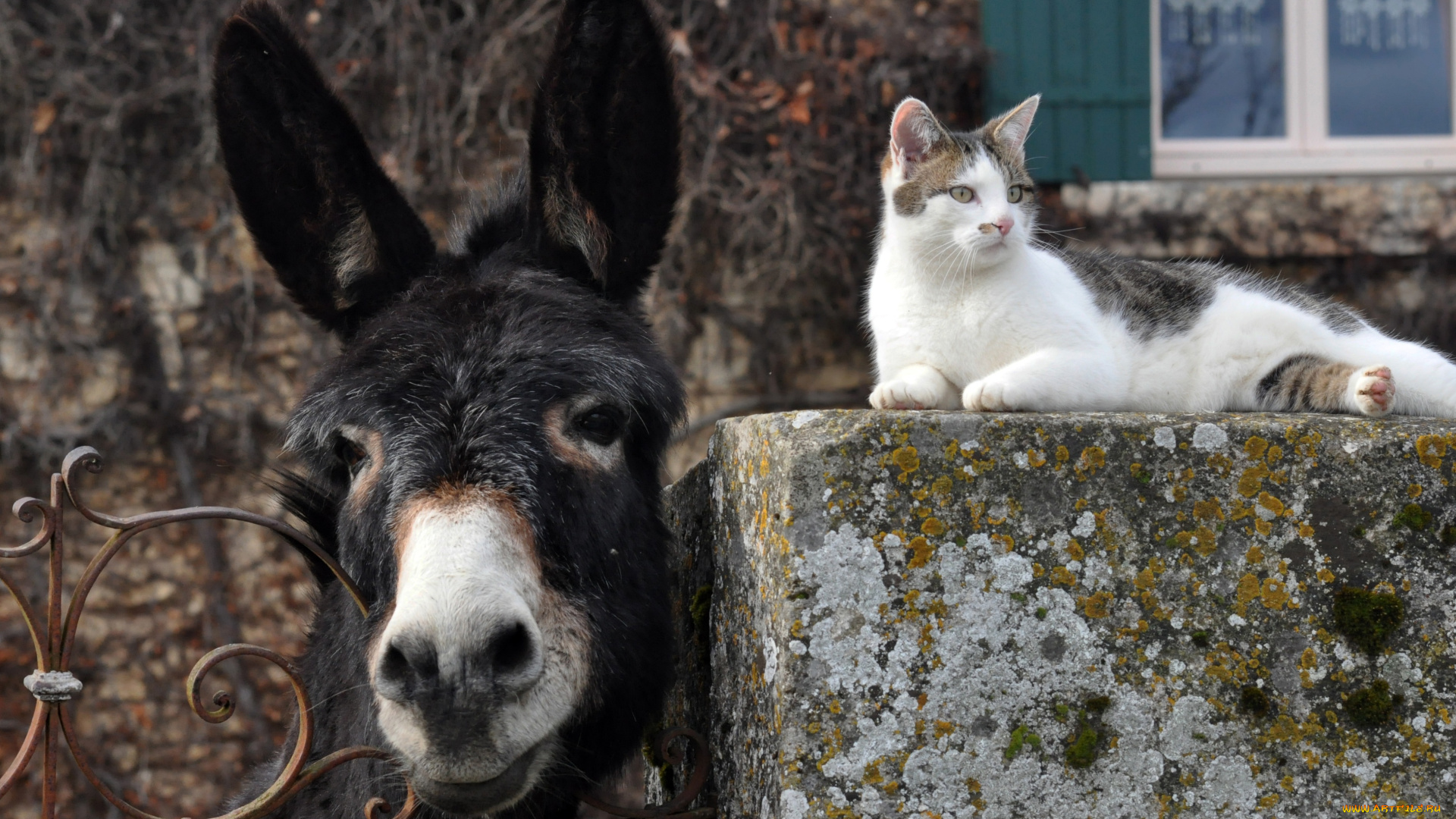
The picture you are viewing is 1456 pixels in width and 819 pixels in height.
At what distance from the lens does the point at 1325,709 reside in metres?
1.46

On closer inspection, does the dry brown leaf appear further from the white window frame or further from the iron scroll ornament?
the white window frame

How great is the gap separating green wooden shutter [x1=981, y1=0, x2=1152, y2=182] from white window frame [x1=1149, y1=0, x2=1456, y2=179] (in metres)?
0.33

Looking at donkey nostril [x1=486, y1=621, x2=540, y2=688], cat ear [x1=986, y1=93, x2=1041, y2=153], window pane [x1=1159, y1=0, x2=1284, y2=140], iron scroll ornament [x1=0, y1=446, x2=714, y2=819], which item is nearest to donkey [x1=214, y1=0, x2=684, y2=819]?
donkey nostril [x1=486, y1=621, x2=540, y2=688]

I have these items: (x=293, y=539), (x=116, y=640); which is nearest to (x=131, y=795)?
(x=116, y=640)

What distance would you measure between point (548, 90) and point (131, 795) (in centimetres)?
592

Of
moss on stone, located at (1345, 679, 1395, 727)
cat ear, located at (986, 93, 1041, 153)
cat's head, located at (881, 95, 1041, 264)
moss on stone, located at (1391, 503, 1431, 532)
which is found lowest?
moss on stone, located at (1345, 679, 1395, 727)

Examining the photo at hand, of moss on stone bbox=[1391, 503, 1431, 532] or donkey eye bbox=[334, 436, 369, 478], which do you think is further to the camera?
donkey eye bbox=[334, 436, 369, 478]

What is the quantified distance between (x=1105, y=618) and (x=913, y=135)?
1426mm

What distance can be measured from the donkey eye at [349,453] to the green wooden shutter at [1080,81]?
198 inches

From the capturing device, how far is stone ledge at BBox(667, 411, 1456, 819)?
57.4 inches

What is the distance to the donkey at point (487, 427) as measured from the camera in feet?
5.08

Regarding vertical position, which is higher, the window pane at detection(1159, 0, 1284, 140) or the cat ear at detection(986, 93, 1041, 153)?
the window pane at detection(1159, 0, 1284, 140)

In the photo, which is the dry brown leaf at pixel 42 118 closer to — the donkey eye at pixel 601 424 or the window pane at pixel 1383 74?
the donkey eye at pixel 601 424

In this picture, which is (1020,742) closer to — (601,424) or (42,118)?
(601,424)
